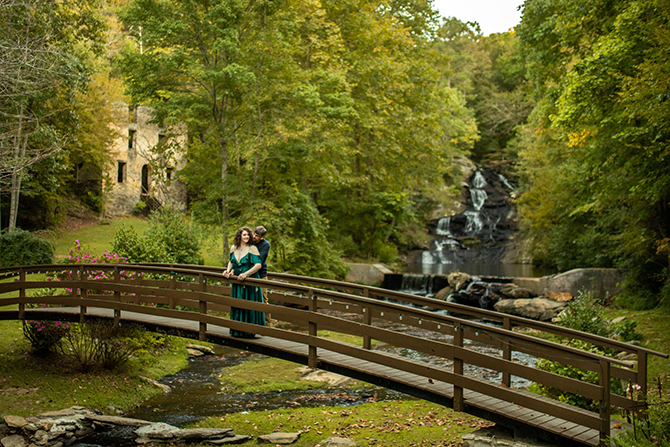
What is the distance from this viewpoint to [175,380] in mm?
11977

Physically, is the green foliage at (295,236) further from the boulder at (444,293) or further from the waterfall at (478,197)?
the waterfall at (478,197)

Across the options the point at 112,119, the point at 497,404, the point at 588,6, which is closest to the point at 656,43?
the point at 588,6

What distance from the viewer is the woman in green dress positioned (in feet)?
28.9

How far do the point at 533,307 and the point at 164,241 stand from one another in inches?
529

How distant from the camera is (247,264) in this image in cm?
889

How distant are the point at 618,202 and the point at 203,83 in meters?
16.7

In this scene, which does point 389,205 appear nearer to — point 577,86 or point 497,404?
point 577,86

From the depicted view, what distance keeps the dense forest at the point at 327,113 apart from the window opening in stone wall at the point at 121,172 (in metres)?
3.36

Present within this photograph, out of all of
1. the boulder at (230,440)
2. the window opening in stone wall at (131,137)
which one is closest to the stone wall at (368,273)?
the boulder at (230,440)

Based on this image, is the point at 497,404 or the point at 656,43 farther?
the point at 656,43

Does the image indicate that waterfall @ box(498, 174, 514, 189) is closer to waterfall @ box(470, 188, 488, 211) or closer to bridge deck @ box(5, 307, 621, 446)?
waterfall @ box(470, 188, 488, 211)

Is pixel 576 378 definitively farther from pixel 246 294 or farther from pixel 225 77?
pixel 225 77

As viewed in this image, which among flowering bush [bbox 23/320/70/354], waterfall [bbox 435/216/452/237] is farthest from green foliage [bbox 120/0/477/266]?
waterfall [bbox 435/216/452/237]

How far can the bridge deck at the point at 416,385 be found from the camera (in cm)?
609
